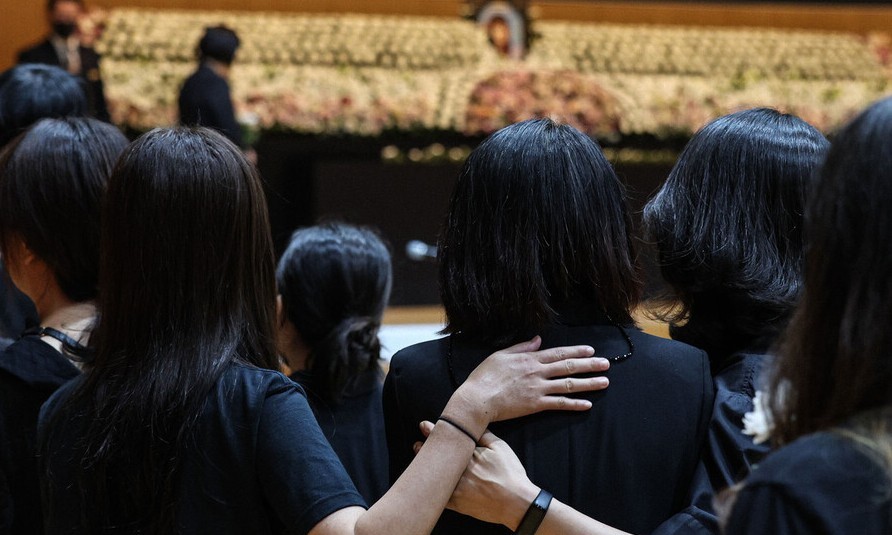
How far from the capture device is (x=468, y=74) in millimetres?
7227

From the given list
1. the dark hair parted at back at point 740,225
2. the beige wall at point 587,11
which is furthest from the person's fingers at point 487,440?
the beige wall at point 587,11

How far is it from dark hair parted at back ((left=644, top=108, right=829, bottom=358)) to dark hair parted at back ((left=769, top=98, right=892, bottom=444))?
59 cm

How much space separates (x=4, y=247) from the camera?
1882 mm

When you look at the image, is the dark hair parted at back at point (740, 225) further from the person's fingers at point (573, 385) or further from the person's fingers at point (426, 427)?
the person's fingers at point (426, 427)

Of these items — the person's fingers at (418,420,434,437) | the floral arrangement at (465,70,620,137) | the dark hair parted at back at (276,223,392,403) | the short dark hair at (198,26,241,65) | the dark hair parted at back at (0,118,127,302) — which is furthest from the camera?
the floral arrangement at (465,70,620,137)

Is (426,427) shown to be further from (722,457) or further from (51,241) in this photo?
(51,241)

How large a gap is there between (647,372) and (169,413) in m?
0.64

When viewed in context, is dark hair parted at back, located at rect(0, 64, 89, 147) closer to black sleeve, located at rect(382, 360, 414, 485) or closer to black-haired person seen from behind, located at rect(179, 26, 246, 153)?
black sleeve, located at rect(382, 360, 414, 485)

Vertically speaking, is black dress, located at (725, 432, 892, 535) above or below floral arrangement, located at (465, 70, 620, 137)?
above

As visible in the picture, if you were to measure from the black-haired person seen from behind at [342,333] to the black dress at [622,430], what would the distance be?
0.69m

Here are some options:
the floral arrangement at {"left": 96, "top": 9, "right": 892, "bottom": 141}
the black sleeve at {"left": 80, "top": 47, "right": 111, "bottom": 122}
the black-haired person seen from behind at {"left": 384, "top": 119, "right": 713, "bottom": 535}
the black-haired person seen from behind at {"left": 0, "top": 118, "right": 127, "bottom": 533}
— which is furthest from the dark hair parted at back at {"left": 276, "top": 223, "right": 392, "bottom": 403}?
the black sleeve at {"left": 80, "top": 47, "right": 111, "bottom": 122}

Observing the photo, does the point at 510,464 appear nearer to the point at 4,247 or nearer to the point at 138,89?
the point at 4,247

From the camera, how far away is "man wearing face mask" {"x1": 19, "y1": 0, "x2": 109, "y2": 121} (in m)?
6.30

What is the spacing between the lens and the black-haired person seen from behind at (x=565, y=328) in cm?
143
